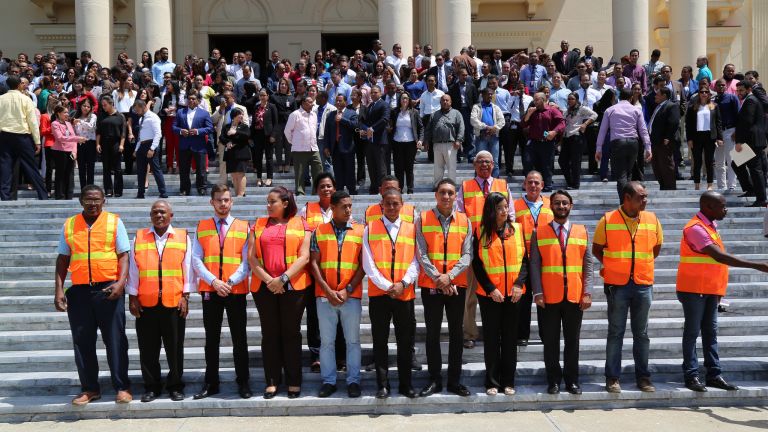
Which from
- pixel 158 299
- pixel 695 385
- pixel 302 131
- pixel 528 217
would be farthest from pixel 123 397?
pixel 302 131

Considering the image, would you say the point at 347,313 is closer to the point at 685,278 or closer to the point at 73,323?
the point at 73,323

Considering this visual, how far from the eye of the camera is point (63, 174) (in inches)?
547

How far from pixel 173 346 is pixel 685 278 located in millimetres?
5018

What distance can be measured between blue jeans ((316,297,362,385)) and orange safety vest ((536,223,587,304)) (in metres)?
1.86

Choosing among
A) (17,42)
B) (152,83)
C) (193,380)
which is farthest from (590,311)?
(17,42)

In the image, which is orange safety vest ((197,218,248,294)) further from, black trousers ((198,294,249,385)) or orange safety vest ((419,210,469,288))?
orange safety vest ((419,210,469,288))

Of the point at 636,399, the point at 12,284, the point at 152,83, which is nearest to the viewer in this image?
the point at 636,399

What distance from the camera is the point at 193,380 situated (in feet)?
26.6

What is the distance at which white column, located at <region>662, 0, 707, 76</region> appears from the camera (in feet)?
74.0

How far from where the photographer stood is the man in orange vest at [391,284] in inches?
304

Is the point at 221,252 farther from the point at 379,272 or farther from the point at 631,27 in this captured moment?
the point at 631,27

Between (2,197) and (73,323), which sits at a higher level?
(2,197)

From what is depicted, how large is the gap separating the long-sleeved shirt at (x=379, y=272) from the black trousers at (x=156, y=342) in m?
1.89

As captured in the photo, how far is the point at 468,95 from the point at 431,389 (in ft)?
30.6
